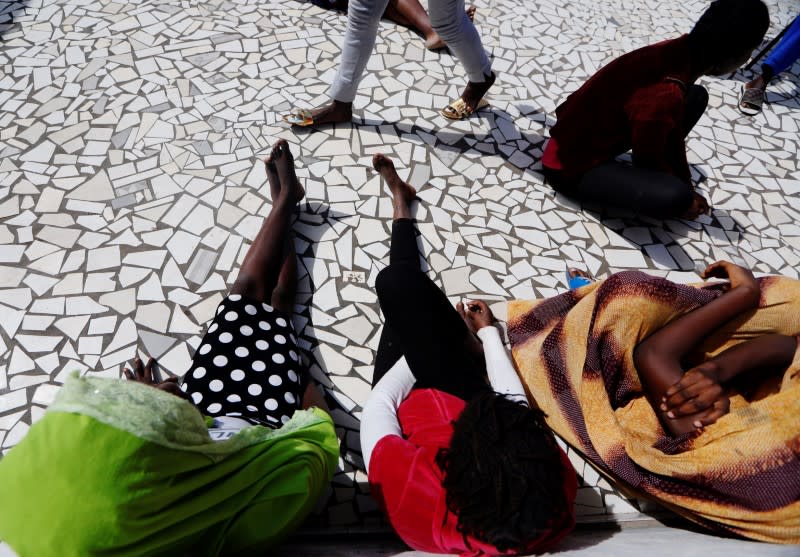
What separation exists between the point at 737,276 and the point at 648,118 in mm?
785

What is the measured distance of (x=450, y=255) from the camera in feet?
7.83

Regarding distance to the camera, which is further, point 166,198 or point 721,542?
point 166,198

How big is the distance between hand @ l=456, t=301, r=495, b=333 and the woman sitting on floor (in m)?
0.90

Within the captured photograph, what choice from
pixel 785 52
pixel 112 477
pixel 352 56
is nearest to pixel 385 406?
pixel 112 477

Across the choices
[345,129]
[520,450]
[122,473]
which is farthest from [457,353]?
[345,129]

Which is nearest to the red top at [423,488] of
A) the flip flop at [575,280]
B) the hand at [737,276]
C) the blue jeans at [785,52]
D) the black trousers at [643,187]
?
the hand at [737,276]

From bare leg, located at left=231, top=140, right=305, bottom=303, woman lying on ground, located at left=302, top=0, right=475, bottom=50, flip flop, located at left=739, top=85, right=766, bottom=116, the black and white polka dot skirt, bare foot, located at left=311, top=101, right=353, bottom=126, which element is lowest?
the black and white polka dot skirt

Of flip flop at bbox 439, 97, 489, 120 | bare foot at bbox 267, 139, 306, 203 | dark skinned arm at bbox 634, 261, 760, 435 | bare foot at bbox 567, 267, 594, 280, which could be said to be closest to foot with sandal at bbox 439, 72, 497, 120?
flip flop at bbox 439, 97, 489, 120

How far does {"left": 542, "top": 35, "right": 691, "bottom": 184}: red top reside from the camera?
2127 millimetres

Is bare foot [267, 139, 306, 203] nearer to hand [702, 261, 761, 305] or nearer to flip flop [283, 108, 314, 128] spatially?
flip flop [283, 108, 314, 128]

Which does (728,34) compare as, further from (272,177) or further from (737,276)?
(272,177)

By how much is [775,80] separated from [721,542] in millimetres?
3727

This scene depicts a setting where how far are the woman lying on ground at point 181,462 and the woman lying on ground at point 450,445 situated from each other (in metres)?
0.22

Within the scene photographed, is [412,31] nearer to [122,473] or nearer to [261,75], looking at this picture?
[261,75]
